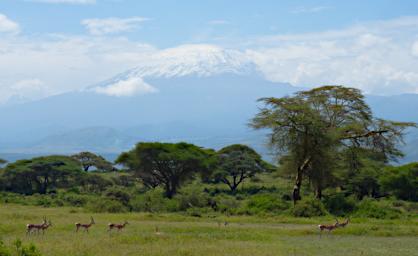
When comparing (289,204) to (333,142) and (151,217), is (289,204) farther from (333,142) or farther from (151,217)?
(151,217)

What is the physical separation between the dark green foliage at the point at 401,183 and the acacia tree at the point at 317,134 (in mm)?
1829

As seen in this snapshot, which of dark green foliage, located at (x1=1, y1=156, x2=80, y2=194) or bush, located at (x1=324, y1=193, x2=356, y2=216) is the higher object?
dark green foliage, located at (x1=1, y1=156, x2=80, y2=194)

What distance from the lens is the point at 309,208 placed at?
35.0 metres

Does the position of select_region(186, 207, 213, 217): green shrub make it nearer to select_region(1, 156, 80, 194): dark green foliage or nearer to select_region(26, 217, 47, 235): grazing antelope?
select_region(26, 217, 47, 235): grazing antelope

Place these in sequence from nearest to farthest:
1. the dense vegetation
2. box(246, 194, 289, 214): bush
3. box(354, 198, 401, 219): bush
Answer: box(354, 198, 401, 219): bush < box(246, 194, 289, 214): bush < the dense vegetation

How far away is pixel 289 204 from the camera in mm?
38125

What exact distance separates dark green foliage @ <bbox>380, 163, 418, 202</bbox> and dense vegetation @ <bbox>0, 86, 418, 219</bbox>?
0.07m

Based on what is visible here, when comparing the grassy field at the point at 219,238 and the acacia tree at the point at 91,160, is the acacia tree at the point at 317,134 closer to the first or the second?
the grassy field at the point at 219,238

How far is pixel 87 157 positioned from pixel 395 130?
1899 inches

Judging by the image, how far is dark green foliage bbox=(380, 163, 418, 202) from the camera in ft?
147

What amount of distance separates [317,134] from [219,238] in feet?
49.1

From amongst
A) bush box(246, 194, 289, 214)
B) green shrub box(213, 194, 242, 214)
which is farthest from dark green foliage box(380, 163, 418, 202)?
green shrub box(213, 194, 242, 214)

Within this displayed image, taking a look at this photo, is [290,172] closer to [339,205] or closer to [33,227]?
[339,205]

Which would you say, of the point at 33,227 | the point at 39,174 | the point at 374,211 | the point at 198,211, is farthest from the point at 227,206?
the point at 39,174
